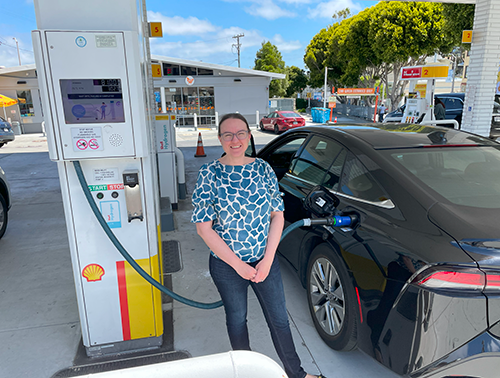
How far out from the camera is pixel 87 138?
2064 millimetres

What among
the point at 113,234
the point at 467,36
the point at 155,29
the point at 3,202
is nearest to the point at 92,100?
the point at 113,234

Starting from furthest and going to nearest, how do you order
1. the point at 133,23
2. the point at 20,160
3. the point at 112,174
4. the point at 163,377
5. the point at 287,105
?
the point at 287,105 → the point at 20,160 → the point at 112,174 → the point at 133,23 → the point at 163,377

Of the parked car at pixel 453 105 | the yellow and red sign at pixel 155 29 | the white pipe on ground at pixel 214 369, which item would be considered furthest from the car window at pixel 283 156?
the parked car at pixel 453 105

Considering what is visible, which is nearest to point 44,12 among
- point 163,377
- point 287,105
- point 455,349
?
point 163,377

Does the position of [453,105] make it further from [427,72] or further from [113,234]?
[113,234]

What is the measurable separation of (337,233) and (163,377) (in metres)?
1.60

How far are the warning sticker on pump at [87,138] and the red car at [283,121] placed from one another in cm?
1706

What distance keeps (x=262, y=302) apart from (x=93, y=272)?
116 centimetres

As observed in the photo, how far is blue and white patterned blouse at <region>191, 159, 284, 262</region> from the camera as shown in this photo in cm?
190

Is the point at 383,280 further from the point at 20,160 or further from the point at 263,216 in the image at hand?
the point at 20,160

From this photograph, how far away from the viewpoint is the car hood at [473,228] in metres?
1.65

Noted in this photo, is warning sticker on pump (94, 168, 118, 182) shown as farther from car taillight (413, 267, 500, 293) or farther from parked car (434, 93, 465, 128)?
parked car (434, 93, 465, 128)

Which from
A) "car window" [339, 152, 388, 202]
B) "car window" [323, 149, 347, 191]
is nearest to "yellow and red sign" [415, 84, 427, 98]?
"car window" [323, 149, 347, 191]

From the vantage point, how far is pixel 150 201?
2328 millimetres
